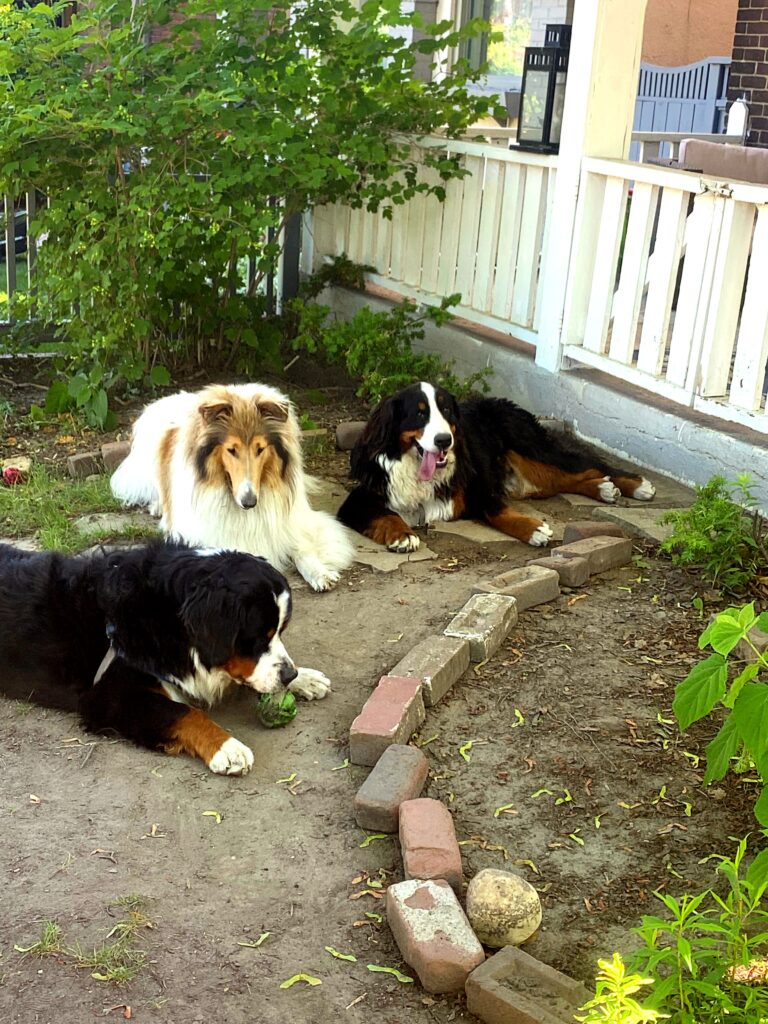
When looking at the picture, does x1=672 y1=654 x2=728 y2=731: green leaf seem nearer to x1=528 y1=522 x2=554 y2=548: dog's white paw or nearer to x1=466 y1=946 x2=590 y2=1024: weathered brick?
x1=466 y1=946 x2=590 y2=1024: weathered brick

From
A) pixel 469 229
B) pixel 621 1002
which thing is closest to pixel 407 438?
pixel 469 229

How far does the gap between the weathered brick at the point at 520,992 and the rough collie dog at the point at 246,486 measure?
2.56m

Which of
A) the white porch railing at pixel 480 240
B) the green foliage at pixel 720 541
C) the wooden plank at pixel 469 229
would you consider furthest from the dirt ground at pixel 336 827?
the wooden plank at pixel 469 229

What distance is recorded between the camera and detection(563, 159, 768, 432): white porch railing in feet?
18.2

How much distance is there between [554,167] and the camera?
673cm

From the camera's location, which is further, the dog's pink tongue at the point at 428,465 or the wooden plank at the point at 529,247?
the wooden plank at the point at 529,247

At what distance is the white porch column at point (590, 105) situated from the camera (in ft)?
20.5

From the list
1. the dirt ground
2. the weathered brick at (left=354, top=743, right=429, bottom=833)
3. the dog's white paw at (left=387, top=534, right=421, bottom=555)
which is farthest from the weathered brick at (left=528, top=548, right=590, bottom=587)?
the weathered brick at (left=354, top=743, right=429, bottom=833)

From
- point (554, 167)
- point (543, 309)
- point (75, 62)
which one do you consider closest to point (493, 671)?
point (543, 309)

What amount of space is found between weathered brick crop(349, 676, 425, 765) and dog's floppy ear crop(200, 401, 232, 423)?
5.21ft

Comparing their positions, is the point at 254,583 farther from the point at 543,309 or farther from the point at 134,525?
the point at 543,309

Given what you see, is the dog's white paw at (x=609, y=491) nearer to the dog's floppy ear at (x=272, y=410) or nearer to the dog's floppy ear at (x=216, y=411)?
the dog's floppy ear at (x=272, y=410)

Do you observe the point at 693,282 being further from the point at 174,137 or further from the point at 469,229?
the point at 174,137

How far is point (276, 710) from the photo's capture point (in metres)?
3.92
